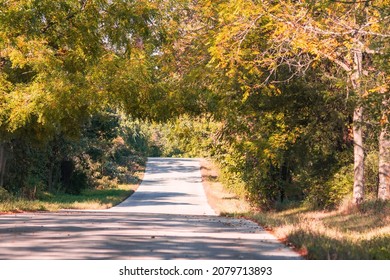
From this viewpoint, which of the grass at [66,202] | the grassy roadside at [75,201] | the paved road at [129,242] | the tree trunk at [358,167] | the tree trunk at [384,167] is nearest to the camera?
the paved road at [129,242]

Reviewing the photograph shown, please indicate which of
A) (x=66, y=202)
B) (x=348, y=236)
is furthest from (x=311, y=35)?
(x=66, y=202)

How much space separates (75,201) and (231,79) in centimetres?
1698

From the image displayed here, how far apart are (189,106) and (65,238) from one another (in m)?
13.0

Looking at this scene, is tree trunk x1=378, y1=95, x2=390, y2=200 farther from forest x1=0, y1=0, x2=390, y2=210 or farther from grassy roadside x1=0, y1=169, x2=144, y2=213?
grassy roadside x1=0, y1=169, x2=144, y2=213

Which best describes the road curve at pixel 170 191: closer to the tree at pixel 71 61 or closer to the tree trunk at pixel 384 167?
the tree at pixel 71 61

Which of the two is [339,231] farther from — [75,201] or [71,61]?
[75,201]

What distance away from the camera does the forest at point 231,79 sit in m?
21.6

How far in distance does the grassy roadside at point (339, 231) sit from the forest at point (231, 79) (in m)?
1.50

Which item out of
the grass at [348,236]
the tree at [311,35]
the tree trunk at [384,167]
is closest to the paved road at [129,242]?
the grass at [348,236]

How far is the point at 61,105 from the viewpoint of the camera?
2325cm

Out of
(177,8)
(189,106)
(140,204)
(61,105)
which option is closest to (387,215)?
(189,106)

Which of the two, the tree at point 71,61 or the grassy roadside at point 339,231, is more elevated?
the tree at point 71,61

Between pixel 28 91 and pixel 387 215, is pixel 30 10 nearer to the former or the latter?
pixel 28 91

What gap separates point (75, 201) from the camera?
1597 inches
